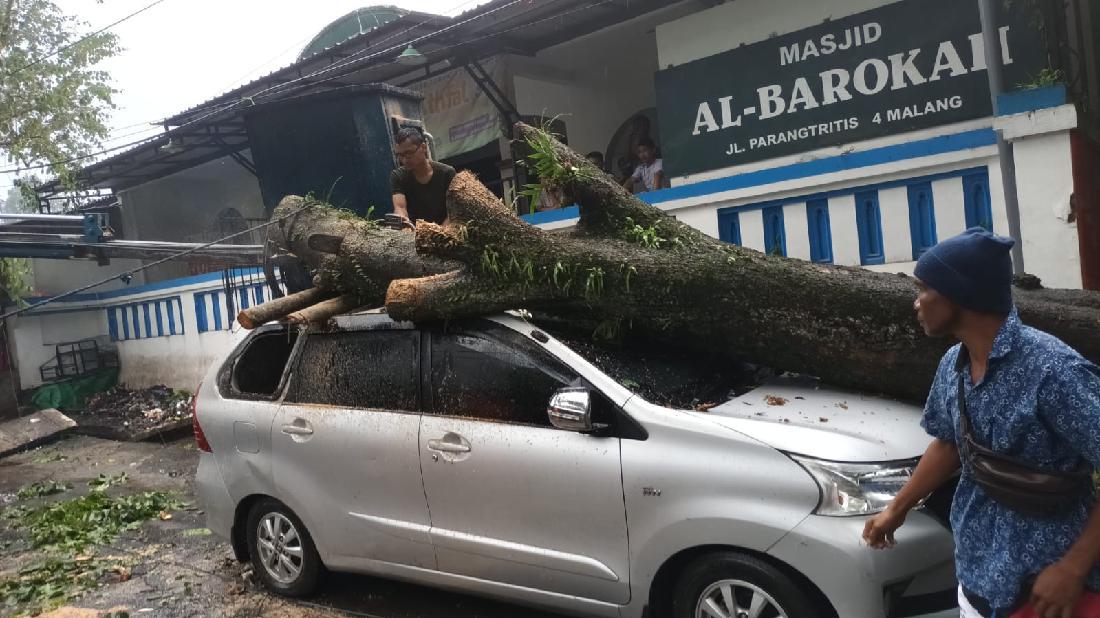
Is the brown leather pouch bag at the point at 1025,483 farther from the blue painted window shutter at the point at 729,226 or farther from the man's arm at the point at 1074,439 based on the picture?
the blue painted window shutter at the point at 729,226

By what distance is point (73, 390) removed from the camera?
1367 cm

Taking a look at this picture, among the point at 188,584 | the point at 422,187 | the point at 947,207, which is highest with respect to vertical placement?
the point at 422,187

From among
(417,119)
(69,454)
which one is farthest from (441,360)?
(69,454)

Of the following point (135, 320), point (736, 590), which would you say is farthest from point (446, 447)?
point (135, 320)

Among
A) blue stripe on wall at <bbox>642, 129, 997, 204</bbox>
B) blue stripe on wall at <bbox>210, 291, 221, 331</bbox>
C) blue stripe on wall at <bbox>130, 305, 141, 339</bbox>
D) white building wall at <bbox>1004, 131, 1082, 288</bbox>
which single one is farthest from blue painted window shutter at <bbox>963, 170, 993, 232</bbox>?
blue stripe on wall at <bbox>130, 305, 141, 339</bbox>

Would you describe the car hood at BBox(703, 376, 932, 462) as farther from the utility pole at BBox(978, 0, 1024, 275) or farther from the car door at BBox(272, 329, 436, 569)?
the utility pole at BBox(978, 0, 1024, 275)

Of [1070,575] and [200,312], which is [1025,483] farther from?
[200,312]

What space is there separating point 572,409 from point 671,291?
99 cm

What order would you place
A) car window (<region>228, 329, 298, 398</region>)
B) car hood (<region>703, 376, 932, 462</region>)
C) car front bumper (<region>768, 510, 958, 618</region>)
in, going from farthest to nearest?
car window (<region>228, 329, 298, 398</region>) < car hood (<region>703, 376, 932, 462</region>) < car front bumper (<region>768, 510, 958, 618</region>)

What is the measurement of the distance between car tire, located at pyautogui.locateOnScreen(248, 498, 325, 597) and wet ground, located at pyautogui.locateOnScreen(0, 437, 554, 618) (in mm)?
112

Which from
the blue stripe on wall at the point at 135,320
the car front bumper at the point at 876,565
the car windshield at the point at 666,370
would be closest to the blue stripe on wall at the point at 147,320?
the blue stripe on wall at the point at 135,320

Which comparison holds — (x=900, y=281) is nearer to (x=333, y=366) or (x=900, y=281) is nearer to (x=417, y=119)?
(x=333, y=366)

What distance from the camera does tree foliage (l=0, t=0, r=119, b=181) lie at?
45.9ft

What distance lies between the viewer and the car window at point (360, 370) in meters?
3.96
